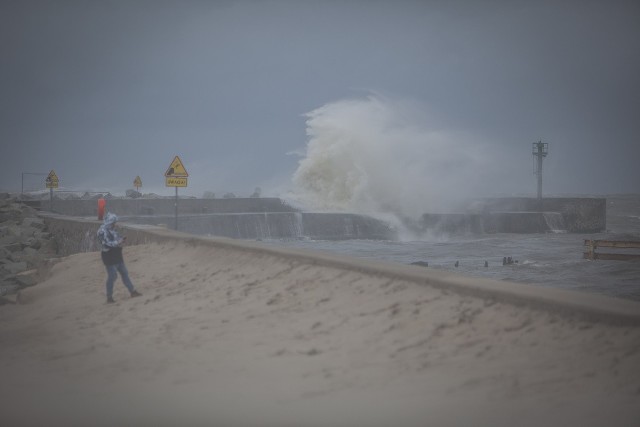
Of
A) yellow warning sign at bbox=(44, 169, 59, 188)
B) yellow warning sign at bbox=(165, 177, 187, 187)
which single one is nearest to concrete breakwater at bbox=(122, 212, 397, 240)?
yellow warning sign at bbox=(44, 169, 59, 188)

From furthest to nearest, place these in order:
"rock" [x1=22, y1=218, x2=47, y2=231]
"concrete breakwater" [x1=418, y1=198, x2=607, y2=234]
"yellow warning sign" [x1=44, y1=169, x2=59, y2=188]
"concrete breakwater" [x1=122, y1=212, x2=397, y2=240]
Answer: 1. "concrete breakwater" [x1=418, y1=198, x2=607, y2=234]
2. "concrete breakwater" [x1=122, y1=212, x2=397, y2=240]
3. "yellow warning sign" [x1=44, y1=169, x2=59, y2=188]
4. "rock" [x1=22, y1=218, x2=47, y2=231]

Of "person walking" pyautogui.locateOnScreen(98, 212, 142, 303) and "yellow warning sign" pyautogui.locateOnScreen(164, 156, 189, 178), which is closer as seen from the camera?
"person walking" pyautogui.locateOnScreen(98, 212, 142, 303)

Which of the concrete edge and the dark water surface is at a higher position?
the concrete edge

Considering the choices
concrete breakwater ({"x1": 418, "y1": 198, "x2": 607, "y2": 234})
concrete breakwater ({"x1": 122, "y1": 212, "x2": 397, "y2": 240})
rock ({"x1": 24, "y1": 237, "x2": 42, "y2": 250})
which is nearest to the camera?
rock ({"x1": 24, "y1": 237, "x2": 42, "y2": 250})

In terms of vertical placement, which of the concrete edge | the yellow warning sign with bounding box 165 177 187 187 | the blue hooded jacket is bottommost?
the concrete edge

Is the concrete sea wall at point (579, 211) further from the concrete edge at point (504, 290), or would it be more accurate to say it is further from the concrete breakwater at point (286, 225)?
the concrete edge at point (504, 290)

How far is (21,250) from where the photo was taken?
57.7ft

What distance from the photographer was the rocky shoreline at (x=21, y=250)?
505 inches

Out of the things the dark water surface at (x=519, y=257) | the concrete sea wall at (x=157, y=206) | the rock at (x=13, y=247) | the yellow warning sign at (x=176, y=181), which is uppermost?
the yellow warning sign at (x=176, y=181)

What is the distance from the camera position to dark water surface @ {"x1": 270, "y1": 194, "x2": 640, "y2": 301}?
56.1 feet

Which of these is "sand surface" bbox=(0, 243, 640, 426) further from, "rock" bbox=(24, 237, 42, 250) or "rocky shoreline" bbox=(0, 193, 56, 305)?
"rock" bbox=(24, 237, 42, 250)

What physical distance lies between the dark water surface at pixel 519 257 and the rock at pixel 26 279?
426 inches

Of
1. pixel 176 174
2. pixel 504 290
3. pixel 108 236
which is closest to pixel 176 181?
pixel 176 174

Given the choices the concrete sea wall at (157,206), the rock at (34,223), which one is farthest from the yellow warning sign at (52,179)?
the rock at (34,223)
